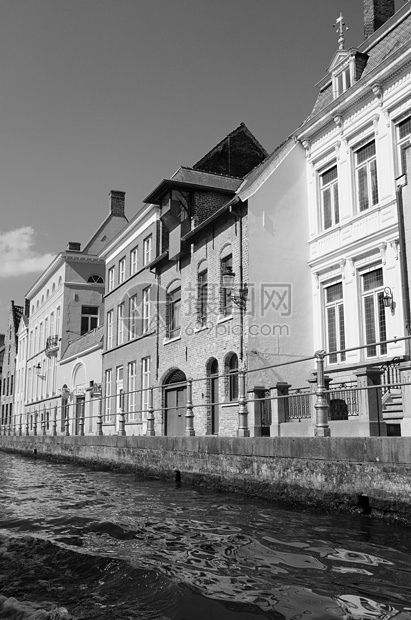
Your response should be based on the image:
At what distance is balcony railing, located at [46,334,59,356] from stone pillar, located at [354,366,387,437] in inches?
1302

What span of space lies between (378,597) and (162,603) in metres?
1.48

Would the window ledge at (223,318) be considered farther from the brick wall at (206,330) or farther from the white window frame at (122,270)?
the white window frame at (122,270)

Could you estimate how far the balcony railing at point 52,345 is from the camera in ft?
129

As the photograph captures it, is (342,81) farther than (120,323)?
No

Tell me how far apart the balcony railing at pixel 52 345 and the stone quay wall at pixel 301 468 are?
26.3 meters

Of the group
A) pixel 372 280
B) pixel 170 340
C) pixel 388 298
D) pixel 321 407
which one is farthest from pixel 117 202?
pixel 321 407

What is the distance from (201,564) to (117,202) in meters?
39.2

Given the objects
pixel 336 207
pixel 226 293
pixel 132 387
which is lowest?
pixel 132 387

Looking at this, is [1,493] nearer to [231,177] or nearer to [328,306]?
[328,306]

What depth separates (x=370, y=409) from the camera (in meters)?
8.10

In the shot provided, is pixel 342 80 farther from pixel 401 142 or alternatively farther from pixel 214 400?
pixel 214 400

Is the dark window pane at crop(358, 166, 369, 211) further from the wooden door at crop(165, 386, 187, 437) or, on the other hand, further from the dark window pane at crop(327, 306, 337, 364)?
the wooden door at crop(165, 386, 187, 437)

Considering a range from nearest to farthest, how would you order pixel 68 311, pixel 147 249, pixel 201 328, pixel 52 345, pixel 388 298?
1. pixel 388 298
2. pixel 201 328
3. pixel 147 249
4. pixel 68 311
5. pixel 52 345

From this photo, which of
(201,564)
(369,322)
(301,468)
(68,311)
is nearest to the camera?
(201,564)
